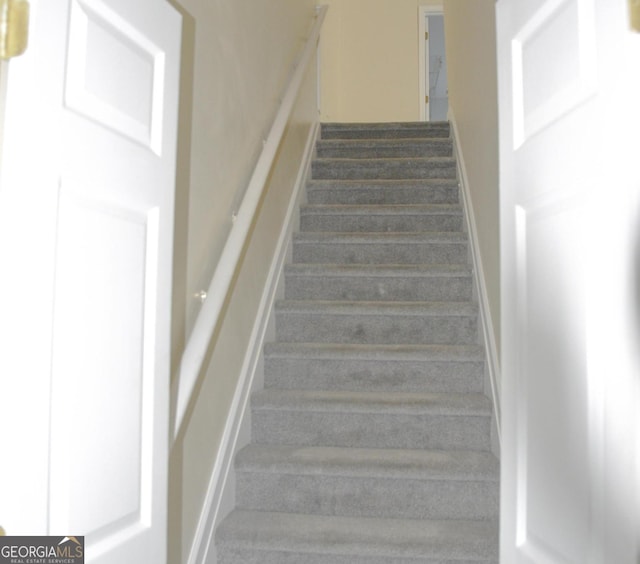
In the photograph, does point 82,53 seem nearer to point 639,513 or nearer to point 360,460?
point 639,513

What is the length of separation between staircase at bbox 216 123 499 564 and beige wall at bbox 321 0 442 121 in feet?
10.7

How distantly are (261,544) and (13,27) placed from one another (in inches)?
65.2

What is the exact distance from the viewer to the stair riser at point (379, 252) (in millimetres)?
3373

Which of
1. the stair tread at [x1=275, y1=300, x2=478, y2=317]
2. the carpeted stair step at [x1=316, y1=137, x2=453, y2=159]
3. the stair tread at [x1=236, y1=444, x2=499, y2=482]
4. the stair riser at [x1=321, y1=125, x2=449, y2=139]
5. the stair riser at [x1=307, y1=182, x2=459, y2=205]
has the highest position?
the stair riser at [x1=321, y1=125, x2=449, y2=139]

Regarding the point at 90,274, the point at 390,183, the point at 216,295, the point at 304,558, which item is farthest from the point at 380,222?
the point at 90,274

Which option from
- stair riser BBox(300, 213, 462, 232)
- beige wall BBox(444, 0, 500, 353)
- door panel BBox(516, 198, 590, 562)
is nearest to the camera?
door panel BBox(516, 198, 590, 562)

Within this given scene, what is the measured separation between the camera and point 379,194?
Answer: 3898mm

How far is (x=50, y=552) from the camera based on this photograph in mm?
1020

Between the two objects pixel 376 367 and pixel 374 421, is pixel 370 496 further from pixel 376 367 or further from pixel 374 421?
pixel 376 367

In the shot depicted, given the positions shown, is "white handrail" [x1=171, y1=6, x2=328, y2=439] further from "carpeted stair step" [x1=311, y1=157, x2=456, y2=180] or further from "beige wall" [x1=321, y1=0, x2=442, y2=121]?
"beige wall" [x1=321, y1=0, x2=442, y2=121]

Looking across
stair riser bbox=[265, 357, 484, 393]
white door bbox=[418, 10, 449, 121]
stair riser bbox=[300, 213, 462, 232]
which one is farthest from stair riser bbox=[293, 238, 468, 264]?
white door bbox=[418, 10, 449, 121]

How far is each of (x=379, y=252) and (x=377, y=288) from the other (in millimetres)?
290

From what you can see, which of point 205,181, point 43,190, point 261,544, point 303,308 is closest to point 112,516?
point 43,190

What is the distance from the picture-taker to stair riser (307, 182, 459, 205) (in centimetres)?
383
